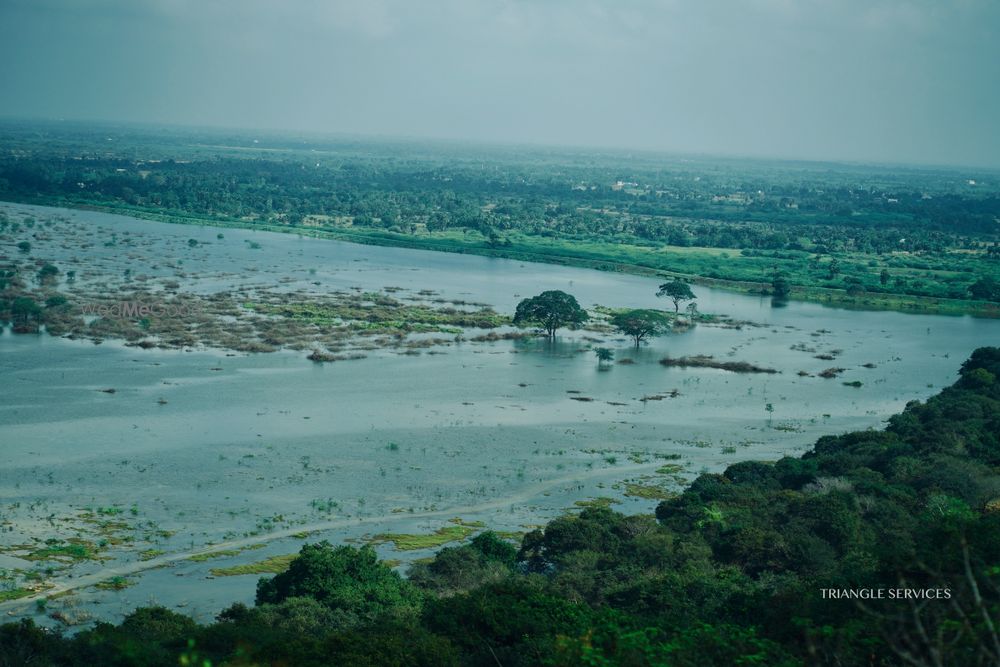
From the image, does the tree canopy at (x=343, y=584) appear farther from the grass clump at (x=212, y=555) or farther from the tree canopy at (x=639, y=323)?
the tree canopy at (x=639, y=323)

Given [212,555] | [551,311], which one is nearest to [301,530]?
[212,555]

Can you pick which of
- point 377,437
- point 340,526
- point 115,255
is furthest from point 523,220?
point 340,526

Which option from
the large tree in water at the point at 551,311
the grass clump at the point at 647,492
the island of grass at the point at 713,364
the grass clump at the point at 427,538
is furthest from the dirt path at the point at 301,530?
the large tree in water at the point at 551,311

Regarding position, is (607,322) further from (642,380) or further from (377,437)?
(377,437)

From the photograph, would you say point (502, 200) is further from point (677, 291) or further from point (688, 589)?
point (688, 589)

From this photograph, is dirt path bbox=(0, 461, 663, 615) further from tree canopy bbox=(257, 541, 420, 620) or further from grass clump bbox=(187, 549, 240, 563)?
tree canopy bbox=(257, 541, 420, 620)

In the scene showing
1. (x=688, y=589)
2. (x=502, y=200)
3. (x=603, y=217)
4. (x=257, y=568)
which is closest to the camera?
(x=688, y=589)

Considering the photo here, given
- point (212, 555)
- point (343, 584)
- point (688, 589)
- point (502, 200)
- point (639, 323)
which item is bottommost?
point (212, 555)

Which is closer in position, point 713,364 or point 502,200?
point 713,364
